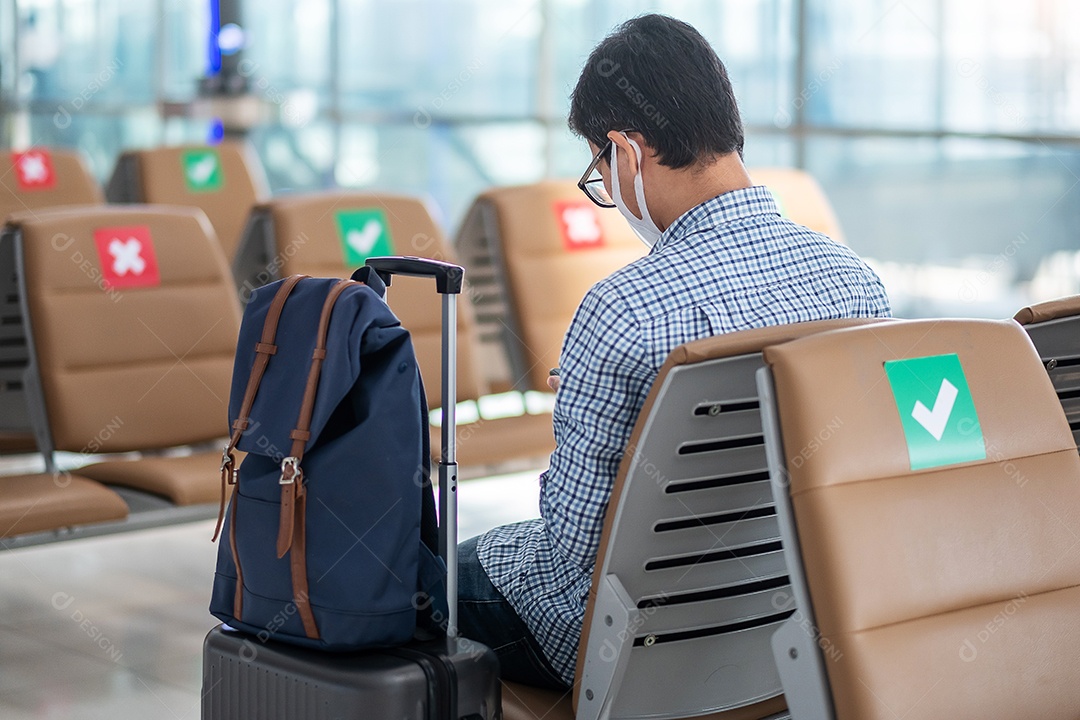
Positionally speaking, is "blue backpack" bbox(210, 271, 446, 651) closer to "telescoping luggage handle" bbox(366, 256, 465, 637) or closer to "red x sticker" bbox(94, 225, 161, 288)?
"telescoping luggage handle" bbox(366, 256, 465, 637)

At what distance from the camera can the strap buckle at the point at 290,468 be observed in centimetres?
138

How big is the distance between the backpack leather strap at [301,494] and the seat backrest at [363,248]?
176cm

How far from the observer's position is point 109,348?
2850mm

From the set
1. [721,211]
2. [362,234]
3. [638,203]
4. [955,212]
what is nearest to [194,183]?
[362,234]

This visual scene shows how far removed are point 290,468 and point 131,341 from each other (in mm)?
1645

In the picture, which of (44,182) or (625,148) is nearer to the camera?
(625,148)

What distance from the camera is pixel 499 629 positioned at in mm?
1626

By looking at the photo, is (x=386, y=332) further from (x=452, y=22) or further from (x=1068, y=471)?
(x=452, y=22)

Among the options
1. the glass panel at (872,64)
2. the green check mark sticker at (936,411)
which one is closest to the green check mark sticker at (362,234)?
the green check mark sticker at (936,411)

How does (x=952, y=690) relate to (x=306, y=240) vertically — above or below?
below

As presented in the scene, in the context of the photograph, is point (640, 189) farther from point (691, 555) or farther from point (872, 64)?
point (872, 64)

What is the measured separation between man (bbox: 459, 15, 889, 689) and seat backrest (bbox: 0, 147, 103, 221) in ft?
11.4

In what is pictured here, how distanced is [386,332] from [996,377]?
0.64m

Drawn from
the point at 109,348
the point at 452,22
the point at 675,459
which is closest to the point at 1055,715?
the point at 675,459
